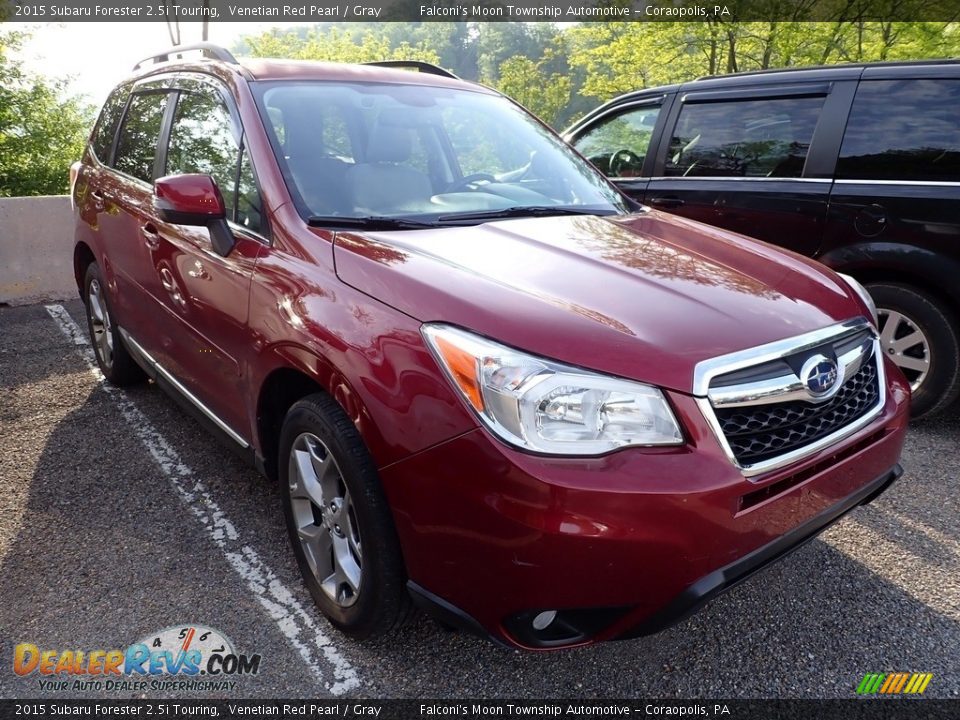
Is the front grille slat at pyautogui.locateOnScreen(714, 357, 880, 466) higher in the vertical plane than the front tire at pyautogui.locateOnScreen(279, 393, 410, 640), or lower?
higher

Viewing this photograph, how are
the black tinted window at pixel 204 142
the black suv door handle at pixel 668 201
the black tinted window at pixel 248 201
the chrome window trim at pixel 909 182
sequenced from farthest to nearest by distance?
the black suv door handle at pixel 668 201
the chrome window trim at pixel 909 182
the black tinted window at pixel 204 142
the black tinted window at pixel 248 201

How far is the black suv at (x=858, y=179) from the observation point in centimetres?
374

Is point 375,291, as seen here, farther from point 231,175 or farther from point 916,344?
point 916,344

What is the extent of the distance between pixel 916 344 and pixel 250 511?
11.6ft

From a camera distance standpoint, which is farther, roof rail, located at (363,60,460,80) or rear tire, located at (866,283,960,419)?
rear tire, located at (866,283,960,419)

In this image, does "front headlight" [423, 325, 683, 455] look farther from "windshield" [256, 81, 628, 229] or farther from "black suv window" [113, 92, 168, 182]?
"black suv window" [113, 92, 168, 182]

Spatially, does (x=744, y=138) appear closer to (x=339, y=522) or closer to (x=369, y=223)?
(x=369, y=223)

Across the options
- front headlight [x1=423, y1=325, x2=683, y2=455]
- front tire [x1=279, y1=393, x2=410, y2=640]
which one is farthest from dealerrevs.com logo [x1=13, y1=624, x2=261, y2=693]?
front headlight [x1=423, y1=325, x2=683, y2=455]

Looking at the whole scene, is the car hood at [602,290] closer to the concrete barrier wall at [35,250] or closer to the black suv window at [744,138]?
the black suv window at [744,138]

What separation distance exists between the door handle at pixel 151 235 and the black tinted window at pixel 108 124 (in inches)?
46.3

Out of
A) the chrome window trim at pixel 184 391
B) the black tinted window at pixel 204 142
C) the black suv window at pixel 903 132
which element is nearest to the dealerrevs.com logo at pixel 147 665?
the chrome window trim at pixel 184 391

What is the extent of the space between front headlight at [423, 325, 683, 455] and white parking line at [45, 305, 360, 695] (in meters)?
1.07

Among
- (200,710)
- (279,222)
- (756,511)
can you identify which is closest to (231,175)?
(279,222)

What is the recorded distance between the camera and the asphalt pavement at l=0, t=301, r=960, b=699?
2.23 m
